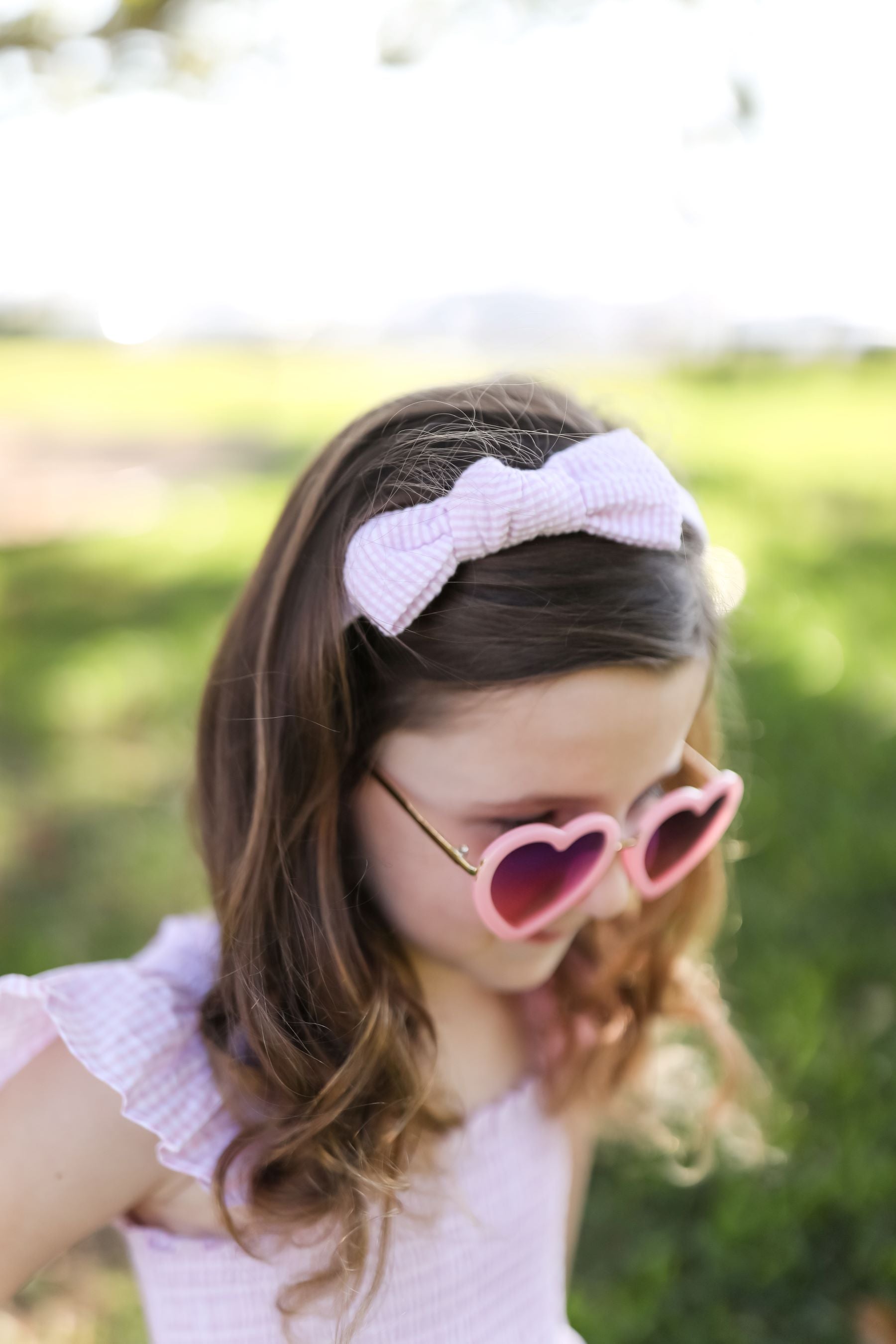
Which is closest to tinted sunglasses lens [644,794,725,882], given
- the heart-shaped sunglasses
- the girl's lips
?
the heart-shaped sunglasses

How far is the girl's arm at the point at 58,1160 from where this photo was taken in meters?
1.04

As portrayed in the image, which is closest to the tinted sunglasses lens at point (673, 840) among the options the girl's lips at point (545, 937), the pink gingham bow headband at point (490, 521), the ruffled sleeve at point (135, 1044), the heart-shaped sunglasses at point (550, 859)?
the heart-shaped sunglasses at point (550, 859)

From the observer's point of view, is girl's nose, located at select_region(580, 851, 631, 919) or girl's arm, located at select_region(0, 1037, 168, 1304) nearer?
girl's arm, located at select_region(0, 1037, 168, 1304)

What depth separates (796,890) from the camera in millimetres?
2854

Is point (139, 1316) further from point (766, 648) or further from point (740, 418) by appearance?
point (740, 418)

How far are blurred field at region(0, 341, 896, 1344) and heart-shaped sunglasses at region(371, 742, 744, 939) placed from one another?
56cm

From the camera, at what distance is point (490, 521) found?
106cm

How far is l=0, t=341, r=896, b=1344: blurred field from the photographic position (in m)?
1.93

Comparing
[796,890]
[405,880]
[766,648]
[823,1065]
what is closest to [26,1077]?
[405,880]

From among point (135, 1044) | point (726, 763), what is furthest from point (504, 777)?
point (726, 763)

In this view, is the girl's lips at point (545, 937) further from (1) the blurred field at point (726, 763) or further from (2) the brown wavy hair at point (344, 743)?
(1) the blurred field at point (726, 763)

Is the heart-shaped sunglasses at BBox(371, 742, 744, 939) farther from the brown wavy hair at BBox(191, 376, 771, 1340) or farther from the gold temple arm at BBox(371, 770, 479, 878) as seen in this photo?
the brown wavy hair at BBox(191, 376, 771, 1340)

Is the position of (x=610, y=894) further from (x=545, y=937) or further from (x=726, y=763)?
(x=726, y=763)

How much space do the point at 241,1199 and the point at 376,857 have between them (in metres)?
0.34
